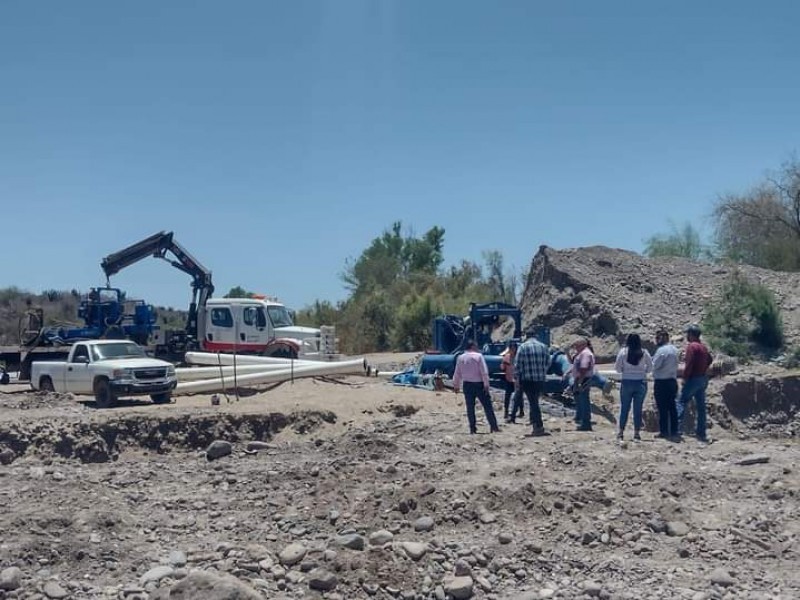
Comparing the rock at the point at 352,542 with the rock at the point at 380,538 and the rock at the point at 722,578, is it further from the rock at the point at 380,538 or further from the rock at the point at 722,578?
the rock at the point at 722,578

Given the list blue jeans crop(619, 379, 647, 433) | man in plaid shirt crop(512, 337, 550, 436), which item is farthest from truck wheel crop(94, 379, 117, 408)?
blue jeans crop(619, 379, 647, 433)

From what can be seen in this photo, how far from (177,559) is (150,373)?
10702 millimetres

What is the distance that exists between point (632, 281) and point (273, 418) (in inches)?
800

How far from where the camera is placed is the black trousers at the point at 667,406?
14688 millimetres

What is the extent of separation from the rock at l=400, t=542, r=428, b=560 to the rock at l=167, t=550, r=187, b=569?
226 centimetres

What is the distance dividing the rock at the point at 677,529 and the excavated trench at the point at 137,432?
7347 mm

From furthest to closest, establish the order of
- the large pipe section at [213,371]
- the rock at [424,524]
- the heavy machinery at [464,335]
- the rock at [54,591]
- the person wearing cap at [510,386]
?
1. the large pipe section at [213,371]
2. the heavy machinery at [464,335]
3. the person wearing cap at [510,386]
4. the rock at [424,524]
5. the rock at [54,591]

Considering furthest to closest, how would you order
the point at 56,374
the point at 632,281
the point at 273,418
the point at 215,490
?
1. the point at 632,281
2. the point at 56,374
3. the point at 273,418
4. the point at 215,490

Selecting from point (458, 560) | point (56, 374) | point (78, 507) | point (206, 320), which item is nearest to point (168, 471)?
point (78, 507)

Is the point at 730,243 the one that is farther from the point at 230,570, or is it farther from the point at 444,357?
the point at 230,570

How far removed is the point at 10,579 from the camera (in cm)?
901

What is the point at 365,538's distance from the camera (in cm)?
1021

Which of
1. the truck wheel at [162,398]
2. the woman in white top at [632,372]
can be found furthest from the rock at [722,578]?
the truck wheel at [162,398]

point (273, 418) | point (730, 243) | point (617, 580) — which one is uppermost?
point (730, 243)
